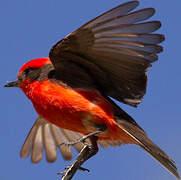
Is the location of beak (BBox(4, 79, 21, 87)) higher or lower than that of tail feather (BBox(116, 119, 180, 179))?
higher

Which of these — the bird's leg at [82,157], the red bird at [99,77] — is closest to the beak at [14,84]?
the red bird at [99,77]

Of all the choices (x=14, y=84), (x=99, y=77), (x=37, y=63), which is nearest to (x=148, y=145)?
(x=99, y=77)

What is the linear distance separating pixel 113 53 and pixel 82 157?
4.30 ft

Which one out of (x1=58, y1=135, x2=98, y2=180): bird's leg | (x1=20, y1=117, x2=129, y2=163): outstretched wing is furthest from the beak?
(x1=20, y1=117, x2=129, y2=163): outstretched wing

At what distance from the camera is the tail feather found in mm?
5633

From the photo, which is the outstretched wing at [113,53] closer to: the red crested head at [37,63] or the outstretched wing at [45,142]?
the red crested head at [37,63]

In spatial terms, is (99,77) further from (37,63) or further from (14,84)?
(14,84)

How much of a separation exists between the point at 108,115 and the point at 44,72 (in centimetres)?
107

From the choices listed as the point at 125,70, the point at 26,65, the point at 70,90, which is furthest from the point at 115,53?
the point at 26,65

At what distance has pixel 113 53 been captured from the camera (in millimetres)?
5898

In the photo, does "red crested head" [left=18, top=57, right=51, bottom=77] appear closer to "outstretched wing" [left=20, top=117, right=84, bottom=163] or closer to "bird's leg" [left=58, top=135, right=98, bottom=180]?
"bird's leg" [left=58, top=135, right=98, bottom=180]

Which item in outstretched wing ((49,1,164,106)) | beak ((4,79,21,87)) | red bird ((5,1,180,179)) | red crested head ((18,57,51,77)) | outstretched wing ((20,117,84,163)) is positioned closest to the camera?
Result: outstretched wing ((49,1,164,106))

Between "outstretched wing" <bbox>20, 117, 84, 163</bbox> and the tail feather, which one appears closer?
the tail feather

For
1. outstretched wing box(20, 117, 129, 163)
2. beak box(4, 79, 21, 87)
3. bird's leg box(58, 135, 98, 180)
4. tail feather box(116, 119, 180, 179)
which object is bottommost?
tail feather box(116, 119, 180, 179)
